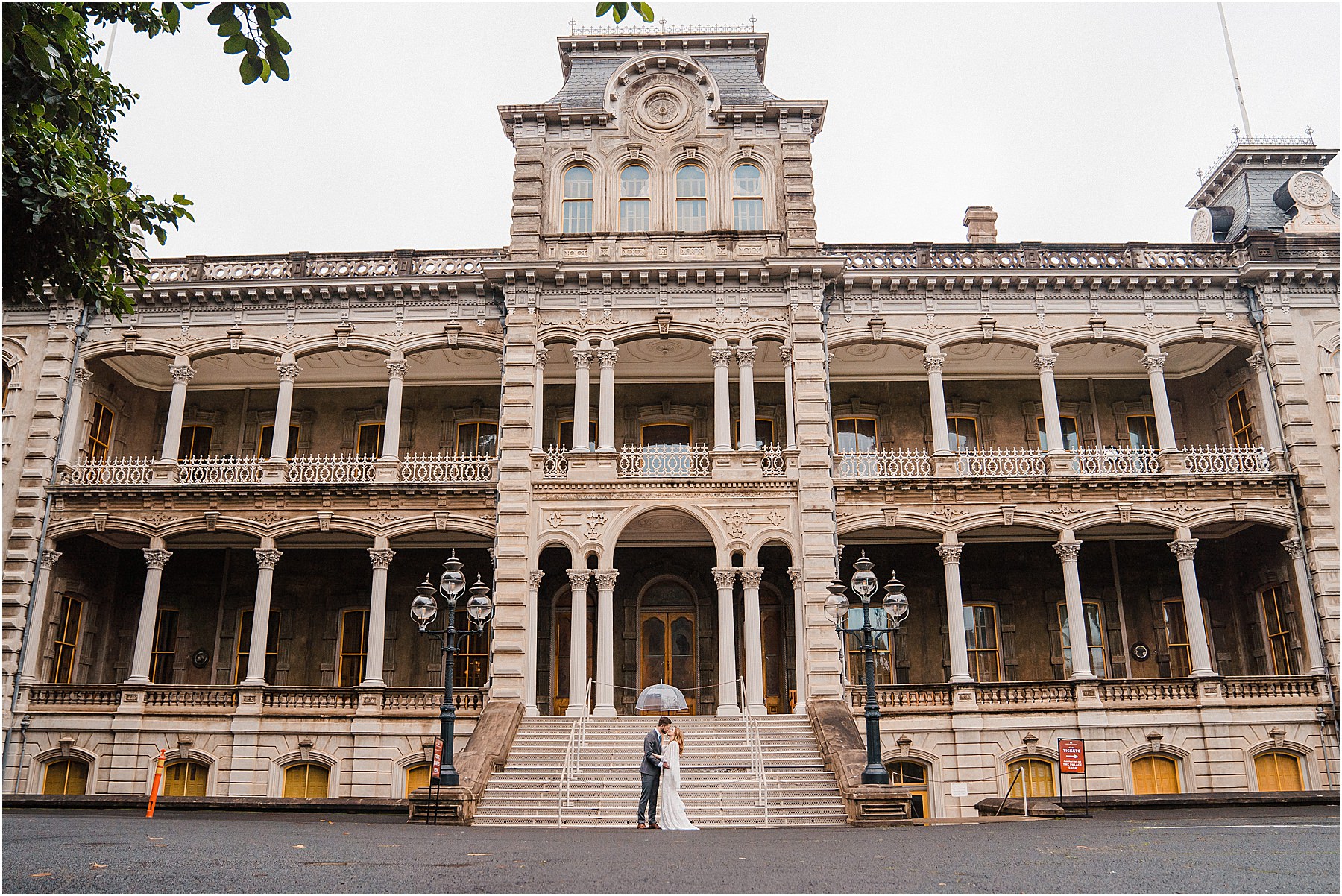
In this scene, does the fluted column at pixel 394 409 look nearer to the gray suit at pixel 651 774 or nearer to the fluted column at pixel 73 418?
the fluted column at pixel 73 418

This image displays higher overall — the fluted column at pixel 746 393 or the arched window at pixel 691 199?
the arched window at pixel 691 199

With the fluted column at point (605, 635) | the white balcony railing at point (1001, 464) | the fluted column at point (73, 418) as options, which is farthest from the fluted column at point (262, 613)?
the white balcony railing at point (1001, 464)

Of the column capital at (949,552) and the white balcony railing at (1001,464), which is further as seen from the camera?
the white balcony railing at (1001,464)

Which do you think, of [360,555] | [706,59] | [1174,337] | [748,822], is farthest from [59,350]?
[1174,337]

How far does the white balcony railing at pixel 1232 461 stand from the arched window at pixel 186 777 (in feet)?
72.9

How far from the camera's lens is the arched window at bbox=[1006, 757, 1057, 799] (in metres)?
20.2

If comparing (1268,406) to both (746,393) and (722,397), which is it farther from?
(722,397)

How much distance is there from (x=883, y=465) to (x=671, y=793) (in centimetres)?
1085

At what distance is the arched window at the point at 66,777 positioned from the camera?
2077 centimetres

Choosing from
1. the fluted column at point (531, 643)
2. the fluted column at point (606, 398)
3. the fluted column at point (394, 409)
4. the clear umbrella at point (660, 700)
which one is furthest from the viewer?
the fluted column at point (394, 409)

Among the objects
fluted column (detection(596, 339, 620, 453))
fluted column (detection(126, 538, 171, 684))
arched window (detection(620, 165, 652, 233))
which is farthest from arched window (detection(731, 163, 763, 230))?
fluted column (detection(126, 538, 171, 684))

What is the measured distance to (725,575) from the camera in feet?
67.9

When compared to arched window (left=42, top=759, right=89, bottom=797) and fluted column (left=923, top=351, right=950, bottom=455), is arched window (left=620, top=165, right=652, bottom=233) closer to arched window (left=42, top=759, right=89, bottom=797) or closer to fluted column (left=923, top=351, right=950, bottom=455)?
fluted column (left=923, top=351, right=950, bottom=455)

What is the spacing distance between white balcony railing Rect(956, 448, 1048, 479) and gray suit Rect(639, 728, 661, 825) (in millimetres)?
10949
